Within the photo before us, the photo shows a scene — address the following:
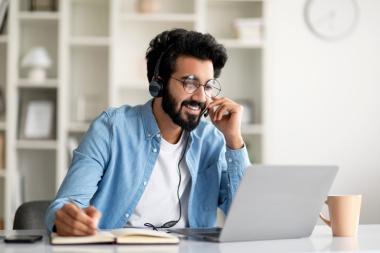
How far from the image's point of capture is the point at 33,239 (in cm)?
149

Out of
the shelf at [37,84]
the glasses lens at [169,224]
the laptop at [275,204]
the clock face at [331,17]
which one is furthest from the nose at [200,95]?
the clock face at [331,17]

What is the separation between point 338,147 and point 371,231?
2.59 m

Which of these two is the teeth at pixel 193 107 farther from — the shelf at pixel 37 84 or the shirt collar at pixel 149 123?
the shelf at pixel 37 84

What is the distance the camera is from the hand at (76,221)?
1.46 metres

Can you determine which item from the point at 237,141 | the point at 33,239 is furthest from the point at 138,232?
the point at 237,141

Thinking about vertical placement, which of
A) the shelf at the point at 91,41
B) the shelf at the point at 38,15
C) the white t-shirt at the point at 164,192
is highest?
the shelf at the point at 38,15

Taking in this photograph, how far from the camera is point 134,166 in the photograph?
79.5 inches

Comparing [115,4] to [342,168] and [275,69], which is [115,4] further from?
[342,168]

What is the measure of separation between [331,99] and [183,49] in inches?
96.3

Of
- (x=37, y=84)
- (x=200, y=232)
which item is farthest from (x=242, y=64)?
(x=200, y=232)

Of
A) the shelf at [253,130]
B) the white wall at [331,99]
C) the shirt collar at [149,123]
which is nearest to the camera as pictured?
the shirt collar at [149,123]

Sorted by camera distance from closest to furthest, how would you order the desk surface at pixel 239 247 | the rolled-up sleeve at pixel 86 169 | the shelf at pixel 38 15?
the desk surface at pixel 239 247 < the rolled-up sleeve at pixel 86 169 < the shelf at pixel 38 15

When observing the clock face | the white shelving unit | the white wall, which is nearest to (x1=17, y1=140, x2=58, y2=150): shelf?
the white shelving unit

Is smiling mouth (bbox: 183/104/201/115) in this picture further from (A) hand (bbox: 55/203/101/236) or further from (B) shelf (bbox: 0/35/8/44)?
Answer: (B) shelf (bbox: 0/35/8/44)
